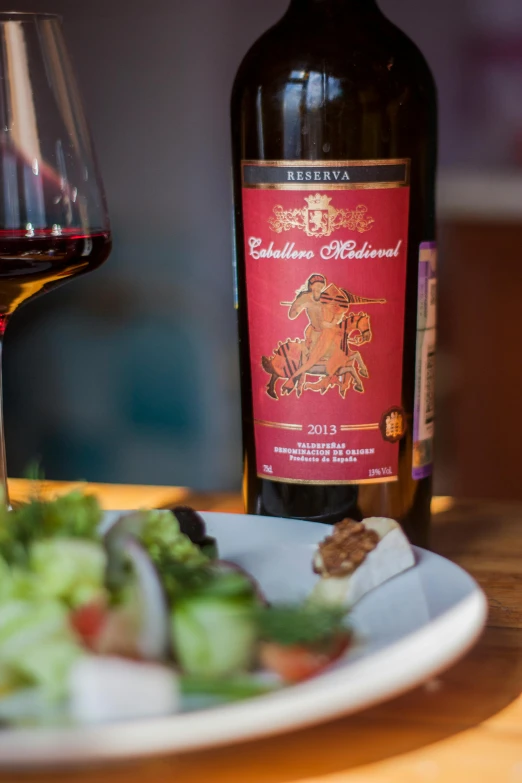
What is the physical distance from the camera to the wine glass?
2.22 ft

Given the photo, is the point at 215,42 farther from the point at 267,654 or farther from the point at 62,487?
the point at 267,654

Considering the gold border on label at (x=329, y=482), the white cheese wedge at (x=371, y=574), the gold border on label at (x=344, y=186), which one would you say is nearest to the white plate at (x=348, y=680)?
the white cheese wedge at (x=371, y=574)

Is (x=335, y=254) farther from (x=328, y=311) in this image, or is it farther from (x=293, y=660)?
(x=293, y=660)

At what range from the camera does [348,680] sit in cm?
40

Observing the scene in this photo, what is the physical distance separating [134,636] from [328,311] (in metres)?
0.29

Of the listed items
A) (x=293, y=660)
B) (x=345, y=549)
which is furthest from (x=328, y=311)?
(x=293, y=660)

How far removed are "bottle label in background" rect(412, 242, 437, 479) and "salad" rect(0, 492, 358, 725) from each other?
27 centimetres

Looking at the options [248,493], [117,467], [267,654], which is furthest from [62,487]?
[267,654]

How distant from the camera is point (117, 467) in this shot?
1.08 metres

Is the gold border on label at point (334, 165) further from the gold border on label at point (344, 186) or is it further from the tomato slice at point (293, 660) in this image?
the tomato slice at point (293, 660)

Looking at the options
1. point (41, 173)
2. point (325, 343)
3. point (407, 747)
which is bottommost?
point (407, 747)

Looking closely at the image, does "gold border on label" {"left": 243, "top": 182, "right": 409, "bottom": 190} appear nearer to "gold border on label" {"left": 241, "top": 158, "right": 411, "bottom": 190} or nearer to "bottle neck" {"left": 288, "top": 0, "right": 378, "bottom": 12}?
"gold border on label" {"left": 241, "top": 158, "right": 411, "bottom": 190}

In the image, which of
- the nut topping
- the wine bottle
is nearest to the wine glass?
the wine bottle

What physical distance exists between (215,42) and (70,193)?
0.34 m
